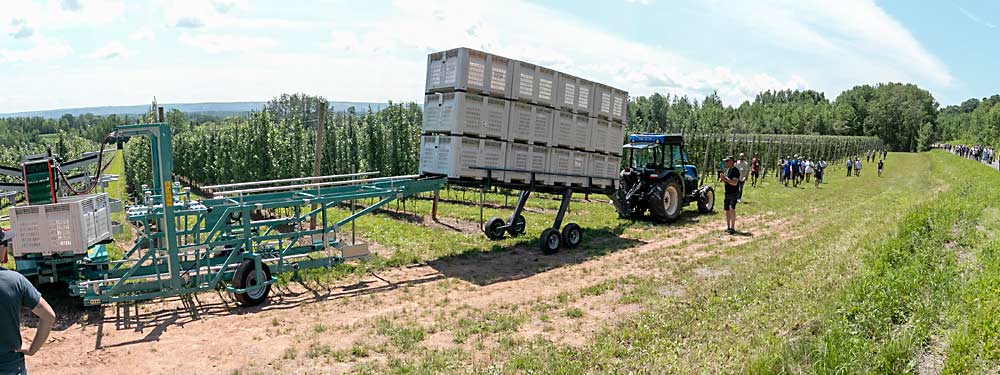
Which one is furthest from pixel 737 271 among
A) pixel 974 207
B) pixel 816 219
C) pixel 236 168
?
pixel 236 168

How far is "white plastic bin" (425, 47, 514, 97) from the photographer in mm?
10594

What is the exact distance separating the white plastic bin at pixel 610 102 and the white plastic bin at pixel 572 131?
1.59ft

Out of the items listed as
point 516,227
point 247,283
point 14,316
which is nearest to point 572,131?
point 516,227

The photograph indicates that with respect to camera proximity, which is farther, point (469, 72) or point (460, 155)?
point (460, 155)

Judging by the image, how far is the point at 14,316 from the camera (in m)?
3.85

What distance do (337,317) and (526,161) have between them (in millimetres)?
5238

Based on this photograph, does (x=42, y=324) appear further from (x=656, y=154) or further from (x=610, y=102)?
(x=656, y=154)

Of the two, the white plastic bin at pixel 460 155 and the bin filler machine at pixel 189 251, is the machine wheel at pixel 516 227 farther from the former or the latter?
the bin filler machine at pixel 189 251

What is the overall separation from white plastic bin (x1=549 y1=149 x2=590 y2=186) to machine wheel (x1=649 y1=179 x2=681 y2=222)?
3272 millimetres

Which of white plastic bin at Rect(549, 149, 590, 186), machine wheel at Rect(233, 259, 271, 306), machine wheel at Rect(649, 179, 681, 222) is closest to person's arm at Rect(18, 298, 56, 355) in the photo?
machine wheel at Rect(233, 259, 271, 306)

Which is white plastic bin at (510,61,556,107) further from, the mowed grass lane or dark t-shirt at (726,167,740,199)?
dark t-shirt at (726,167,740,199)

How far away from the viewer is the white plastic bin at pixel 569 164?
12477 mm

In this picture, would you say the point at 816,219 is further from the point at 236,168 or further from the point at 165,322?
the point at 236,168

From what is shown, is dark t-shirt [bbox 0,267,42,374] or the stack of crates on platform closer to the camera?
dark t-shirt [bbox 0,267,42,374]
